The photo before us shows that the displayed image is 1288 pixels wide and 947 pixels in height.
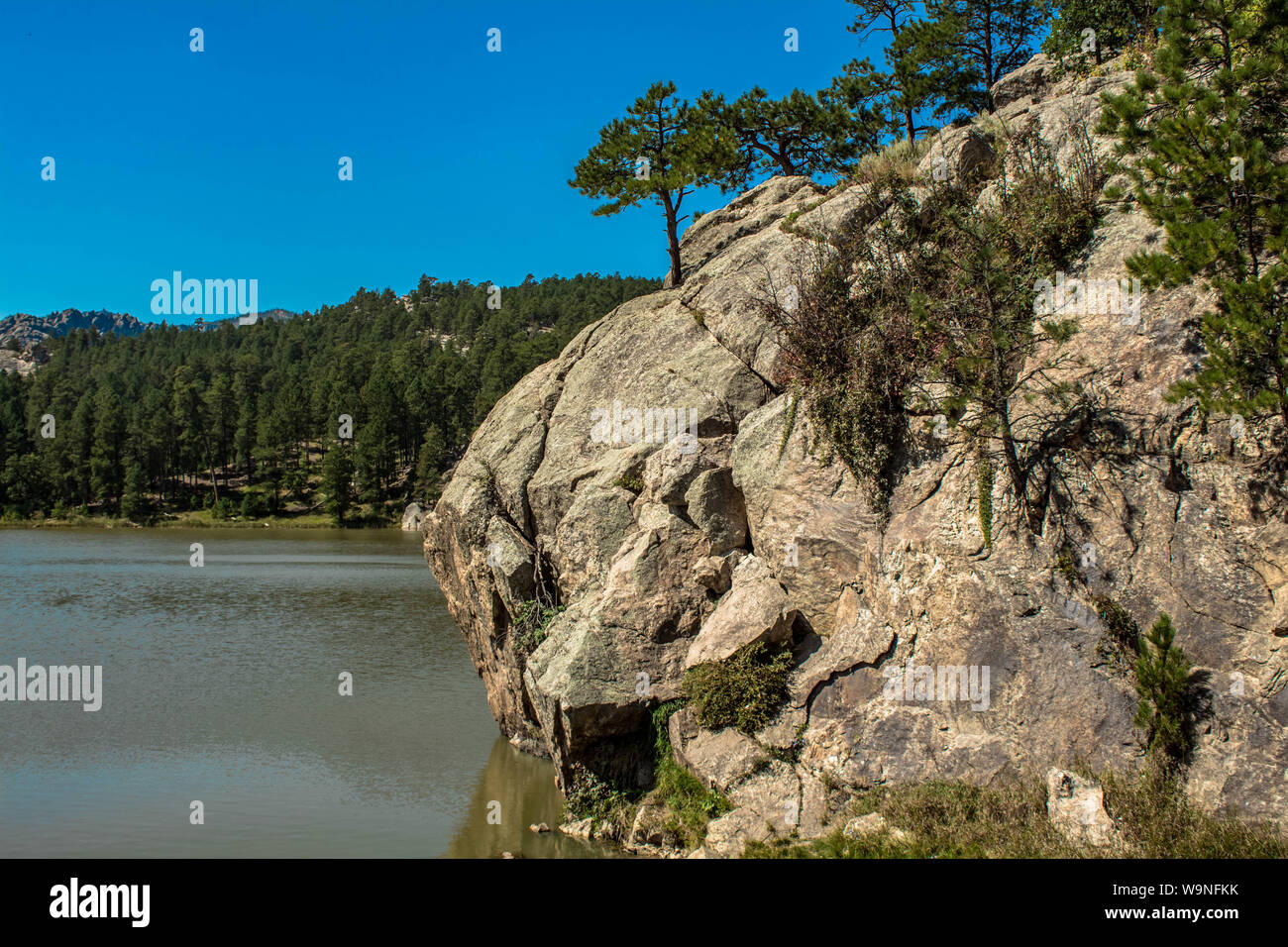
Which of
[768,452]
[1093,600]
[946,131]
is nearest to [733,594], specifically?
[768,452]

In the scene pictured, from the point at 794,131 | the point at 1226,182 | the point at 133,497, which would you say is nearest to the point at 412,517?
the point at 133,497

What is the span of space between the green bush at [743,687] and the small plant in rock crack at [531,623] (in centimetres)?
432

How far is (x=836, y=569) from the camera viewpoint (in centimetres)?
1378

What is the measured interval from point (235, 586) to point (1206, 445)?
1736 inches

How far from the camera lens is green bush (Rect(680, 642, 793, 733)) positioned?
44.2ft

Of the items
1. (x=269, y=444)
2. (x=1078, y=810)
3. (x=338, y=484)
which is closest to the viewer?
(x=1078, y=810)

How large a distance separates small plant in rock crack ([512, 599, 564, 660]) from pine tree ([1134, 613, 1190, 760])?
10.6 meters

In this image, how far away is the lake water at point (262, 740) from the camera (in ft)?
49.5

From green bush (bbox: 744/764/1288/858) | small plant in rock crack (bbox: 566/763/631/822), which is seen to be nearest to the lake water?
small plant in rock crack (bbox: 566/763/631/822)

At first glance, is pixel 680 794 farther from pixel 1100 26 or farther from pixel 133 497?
pixel 133 497

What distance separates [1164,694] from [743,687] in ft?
19.1

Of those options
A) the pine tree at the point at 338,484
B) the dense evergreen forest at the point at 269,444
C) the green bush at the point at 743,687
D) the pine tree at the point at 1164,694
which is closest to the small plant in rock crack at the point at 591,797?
the green bush at the point at 743,687

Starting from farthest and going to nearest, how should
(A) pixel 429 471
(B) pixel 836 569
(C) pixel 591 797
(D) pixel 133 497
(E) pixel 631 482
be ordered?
1. (D) pixel 133 497
2. (A) pixel 429 471
3. (E) pixel 631 482
4. (C) pixel 591 797
5. (B) pixel 836 569

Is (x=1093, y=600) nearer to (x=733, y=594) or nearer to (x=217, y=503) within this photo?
(x=733, y=594)
